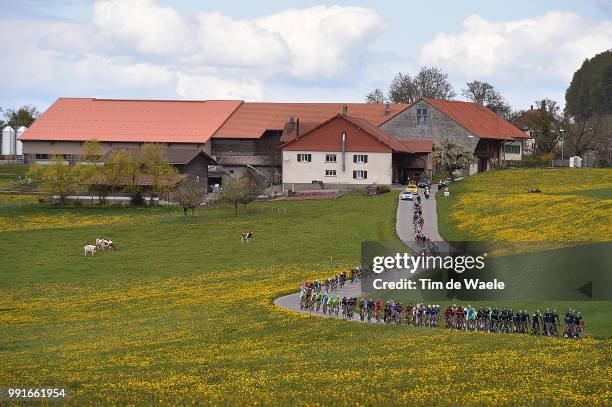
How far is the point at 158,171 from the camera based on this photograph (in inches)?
4695

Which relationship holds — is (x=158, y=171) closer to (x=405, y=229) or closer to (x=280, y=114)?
(x=280, y=114)

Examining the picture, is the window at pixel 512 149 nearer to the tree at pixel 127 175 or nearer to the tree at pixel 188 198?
the tree at pixel 127 175

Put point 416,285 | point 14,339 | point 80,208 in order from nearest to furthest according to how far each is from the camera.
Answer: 1. point 14,339
2. point 416,285
3. point 80,208

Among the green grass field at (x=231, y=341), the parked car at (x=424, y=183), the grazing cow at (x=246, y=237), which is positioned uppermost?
the parked car at (x=424, y=183)

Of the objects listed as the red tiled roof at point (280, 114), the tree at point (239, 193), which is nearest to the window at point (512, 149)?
the red tiled roof at point (280, 114)

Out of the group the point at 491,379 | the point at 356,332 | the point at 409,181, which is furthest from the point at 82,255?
the point at 409,181

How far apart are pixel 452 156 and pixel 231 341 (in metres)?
97.0

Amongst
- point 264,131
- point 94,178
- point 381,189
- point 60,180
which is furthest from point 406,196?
point 264,131

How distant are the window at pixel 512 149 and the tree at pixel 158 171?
59.3 metres

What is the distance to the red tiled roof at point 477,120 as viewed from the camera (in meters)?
148

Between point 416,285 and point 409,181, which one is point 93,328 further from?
point 409,181

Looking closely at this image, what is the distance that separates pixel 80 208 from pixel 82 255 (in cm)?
3519

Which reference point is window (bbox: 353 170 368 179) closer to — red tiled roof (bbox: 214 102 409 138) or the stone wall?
the stone wall

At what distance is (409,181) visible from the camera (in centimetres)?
13000
